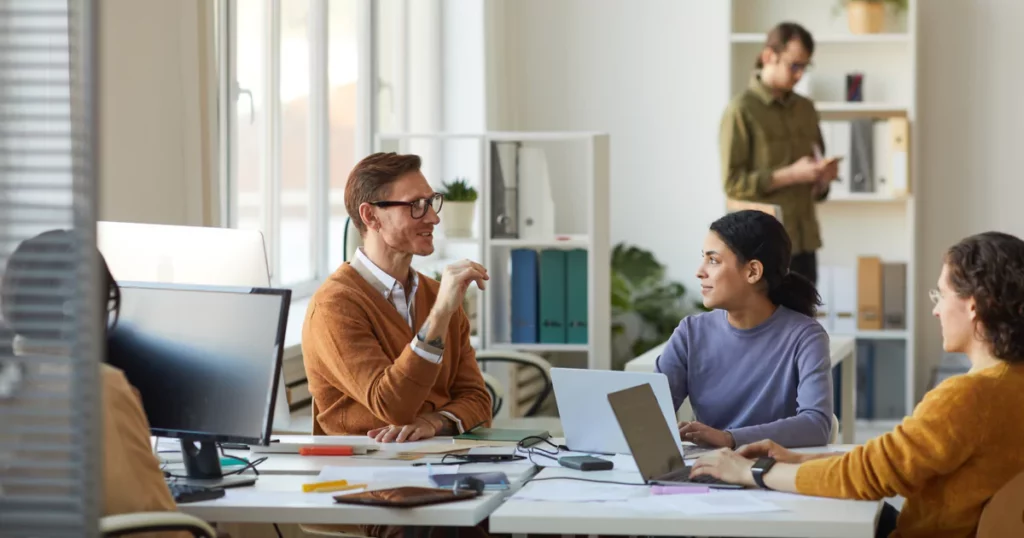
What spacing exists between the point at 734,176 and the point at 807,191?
0.35 m

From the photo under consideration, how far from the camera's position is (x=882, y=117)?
6.04 meters

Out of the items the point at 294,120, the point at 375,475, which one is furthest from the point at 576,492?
the point at 294,120

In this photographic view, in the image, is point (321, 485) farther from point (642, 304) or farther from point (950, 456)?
point (642, 304)

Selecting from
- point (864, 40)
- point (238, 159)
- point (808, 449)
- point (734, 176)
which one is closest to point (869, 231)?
point (864, 40)

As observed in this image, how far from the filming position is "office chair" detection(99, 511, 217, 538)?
1.90 metres

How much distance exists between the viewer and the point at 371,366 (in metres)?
2.82

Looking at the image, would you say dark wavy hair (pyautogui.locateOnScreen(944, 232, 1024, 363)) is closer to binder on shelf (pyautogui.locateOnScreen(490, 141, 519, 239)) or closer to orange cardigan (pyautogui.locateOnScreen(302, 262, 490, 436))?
orange cardigan (pyautogui.locateOnScreen(302, 262, 490, 436))

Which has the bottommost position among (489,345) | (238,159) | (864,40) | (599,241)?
(489,345)

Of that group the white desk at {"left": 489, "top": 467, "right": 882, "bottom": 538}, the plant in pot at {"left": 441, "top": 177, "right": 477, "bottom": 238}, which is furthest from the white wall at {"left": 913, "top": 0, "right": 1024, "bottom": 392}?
the white desk at {"left": 489, "top": 467, "right": 882, "bottom": 538}

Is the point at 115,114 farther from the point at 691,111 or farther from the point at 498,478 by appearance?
the point at 691,111

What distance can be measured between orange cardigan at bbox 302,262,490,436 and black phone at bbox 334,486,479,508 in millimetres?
541

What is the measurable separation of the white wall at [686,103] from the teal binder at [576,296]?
149 cm

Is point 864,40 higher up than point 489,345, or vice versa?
point 864,40

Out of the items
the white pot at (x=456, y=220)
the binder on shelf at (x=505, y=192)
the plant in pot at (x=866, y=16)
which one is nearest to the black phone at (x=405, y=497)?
the binder on shelf at (x=505, y=192)
